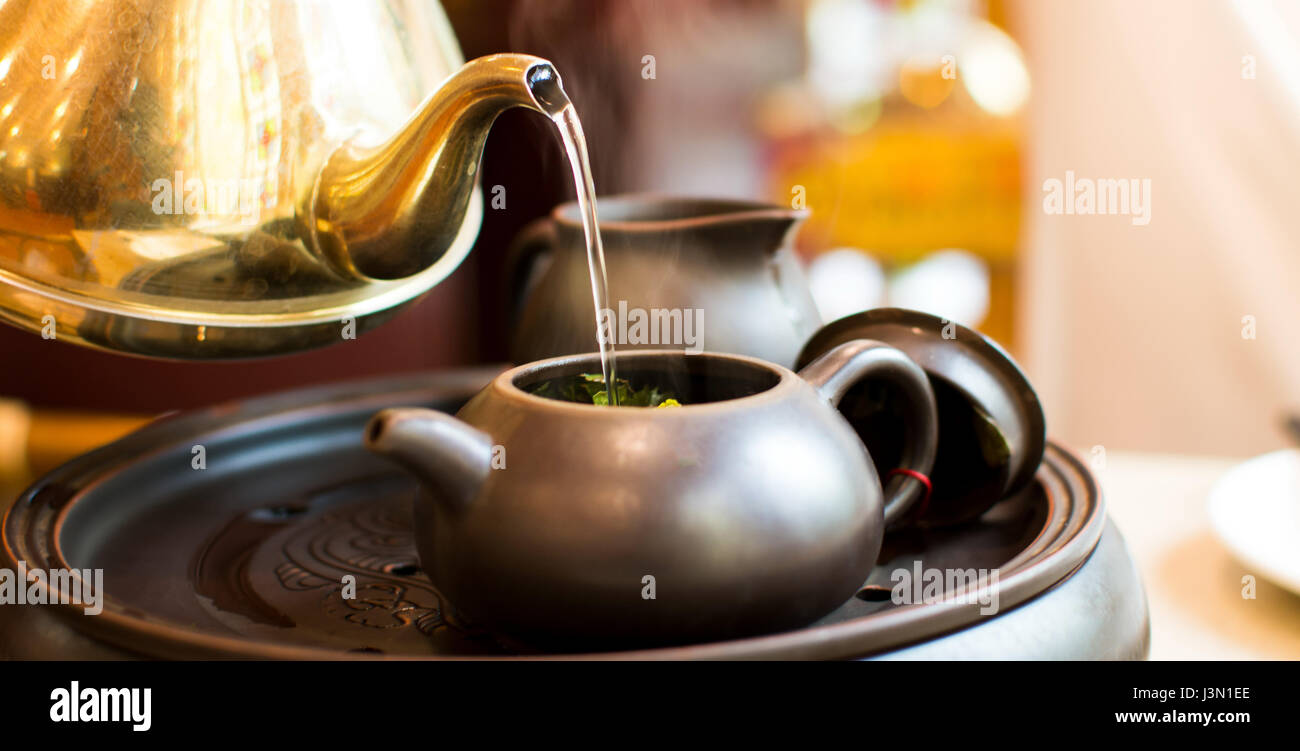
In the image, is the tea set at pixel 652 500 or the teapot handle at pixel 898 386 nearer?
the tea set at pixel 652 500

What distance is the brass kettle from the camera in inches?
25.1

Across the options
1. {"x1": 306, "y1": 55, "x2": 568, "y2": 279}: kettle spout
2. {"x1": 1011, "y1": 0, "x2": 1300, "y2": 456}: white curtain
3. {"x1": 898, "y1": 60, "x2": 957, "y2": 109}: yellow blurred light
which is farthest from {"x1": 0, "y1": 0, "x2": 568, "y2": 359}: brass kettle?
{"x1": 898, "y1": 60, "x2": 957, "y2": 109}: yellow blurred light

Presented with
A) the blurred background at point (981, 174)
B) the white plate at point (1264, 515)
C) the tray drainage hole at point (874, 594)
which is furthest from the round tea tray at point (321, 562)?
the blurred background at point (981, 174)

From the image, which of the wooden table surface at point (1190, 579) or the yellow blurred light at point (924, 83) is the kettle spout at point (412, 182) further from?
the yellow blurred light at point (924, 83)

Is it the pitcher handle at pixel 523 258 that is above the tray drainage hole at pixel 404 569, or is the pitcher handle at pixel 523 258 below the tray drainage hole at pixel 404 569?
above

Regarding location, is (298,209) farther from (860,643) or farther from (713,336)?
(860,643)

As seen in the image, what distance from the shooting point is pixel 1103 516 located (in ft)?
2.14

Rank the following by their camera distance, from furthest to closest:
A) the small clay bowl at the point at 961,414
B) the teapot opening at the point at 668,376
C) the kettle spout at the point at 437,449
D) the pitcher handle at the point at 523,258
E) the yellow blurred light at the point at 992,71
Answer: the yellow blurred light at the point at 992,71 → the pitcher handle at the point at 523,258 → the small clay bowl at the point at 961,414 → the teapot opening at the point at 668,376 → the kettle spout at the point at 437,449

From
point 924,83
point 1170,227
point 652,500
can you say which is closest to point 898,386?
point 652,500

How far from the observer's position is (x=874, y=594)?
62 centimetres

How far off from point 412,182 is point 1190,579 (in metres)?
0.60

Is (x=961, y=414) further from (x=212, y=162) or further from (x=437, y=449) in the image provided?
(x=212, y=162)

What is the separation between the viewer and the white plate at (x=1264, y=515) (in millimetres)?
683
